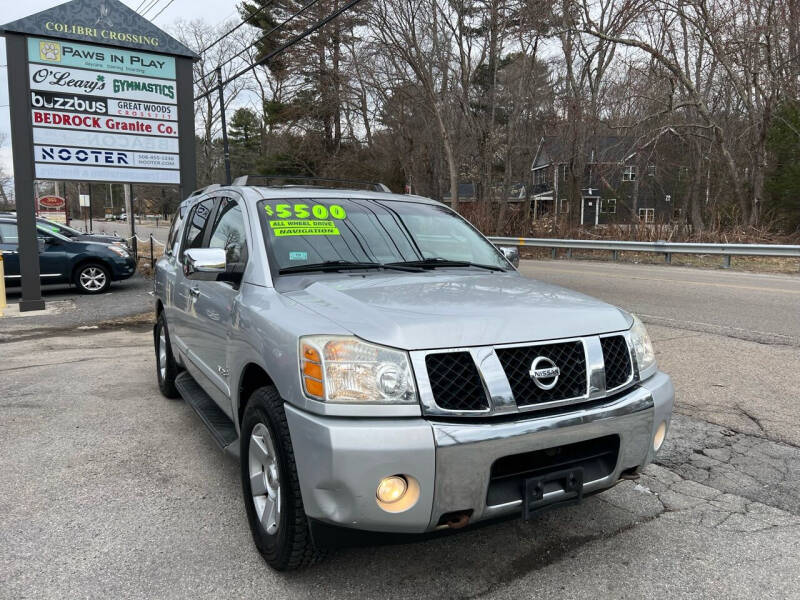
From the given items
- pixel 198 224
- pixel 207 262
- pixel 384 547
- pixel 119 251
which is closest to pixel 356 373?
pixel 384 547

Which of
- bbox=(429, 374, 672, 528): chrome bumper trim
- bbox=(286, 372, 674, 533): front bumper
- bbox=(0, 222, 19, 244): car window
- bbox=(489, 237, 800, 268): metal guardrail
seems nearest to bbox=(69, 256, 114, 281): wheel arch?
bbox=(0, 222, 19, 244): car window

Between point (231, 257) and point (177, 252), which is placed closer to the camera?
point (231, 257)

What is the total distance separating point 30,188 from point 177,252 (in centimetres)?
776

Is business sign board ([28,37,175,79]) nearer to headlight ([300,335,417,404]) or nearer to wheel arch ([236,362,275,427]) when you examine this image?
wheel arch ([236,362,275,427])

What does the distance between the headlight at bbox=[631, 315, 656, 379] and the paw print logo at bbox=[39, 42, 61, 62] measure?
1190cm

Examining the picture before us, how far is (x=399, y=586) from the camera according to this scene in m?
2.56

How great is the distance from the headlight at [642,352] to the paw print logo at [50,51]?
11899 millimetres

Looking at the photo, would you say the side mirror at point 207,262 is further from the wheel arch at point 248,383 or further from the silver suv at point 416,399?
the wheel arch at point 248,383

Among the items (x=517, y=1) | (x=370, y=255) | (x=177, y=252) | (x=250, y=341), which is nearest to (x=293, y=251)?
(x=370, y=255)

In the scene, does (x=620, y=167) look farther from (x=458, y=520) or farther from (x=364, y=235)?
(x=458, y=520)

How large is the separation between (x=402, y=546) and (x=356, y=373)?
1050mm

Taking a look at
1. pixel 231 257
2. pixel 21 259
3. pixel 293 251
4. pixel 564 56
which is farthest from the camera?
pixel 564 56

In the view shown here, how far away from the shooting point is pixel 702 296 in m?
10.5

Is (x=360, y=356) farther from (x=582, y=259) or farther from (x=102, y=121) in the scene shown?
(x=582, y=259)
